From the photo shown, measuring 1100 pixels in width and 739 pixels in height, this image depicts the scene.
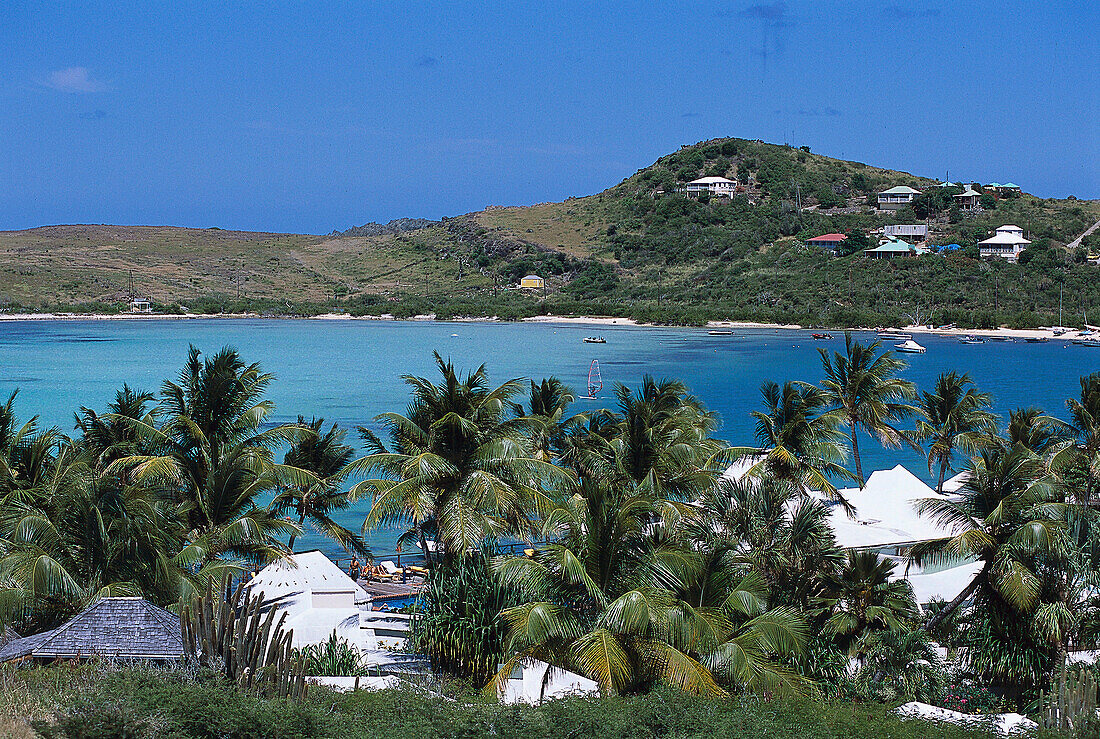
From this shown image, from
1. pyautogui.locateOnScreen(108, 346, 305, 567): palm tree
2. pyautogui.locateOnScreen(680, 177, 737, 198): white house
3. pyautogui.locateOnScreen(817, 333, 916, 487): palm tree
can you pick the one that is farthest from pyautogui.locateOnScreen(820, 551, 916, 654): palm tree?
pyautogui.locateOnScreen(680, 177, 737, 198): white house

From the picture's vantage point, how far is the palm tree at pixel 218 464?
56.1ft

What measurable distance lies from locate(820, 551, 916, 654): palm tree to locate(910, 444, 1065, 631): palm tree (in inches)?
40.1

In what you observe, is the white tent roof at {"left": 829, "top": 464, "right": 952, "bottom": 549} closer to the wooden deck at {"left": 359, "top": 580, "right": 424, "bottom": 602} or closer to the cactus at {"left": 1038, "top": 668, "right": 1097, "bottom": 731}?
the cactus at {"left": 1038, "top": 668, "right": 1097, "bottom": 731}

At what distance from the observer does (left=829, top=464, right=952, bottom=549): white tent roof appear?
811 inches

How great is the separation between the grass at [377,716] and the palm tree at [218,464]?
560 centimetres

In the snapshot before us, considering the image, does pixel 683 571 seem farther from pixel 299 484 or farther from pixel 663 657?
pixel 299 484

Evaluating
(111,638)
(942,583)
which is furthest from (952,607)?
(111,638)

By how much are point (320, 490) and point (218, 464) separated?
2442 mm

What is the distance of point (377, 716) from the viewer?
10.8 metres

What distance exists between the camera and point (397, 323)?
137 metres

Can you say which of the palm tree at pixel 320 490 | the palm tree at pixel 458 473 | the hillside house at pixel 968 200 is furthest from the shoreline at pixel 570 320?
the palm tree at pixel 458 473

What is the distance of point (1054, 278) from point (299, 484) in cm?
11588

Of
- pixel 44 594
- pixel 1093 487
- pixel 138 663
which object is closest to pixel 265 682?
pixel 138 663

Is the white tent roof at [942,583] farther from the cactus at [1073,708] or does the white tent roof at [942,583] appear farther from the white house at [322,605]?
the white house at [322,605]
